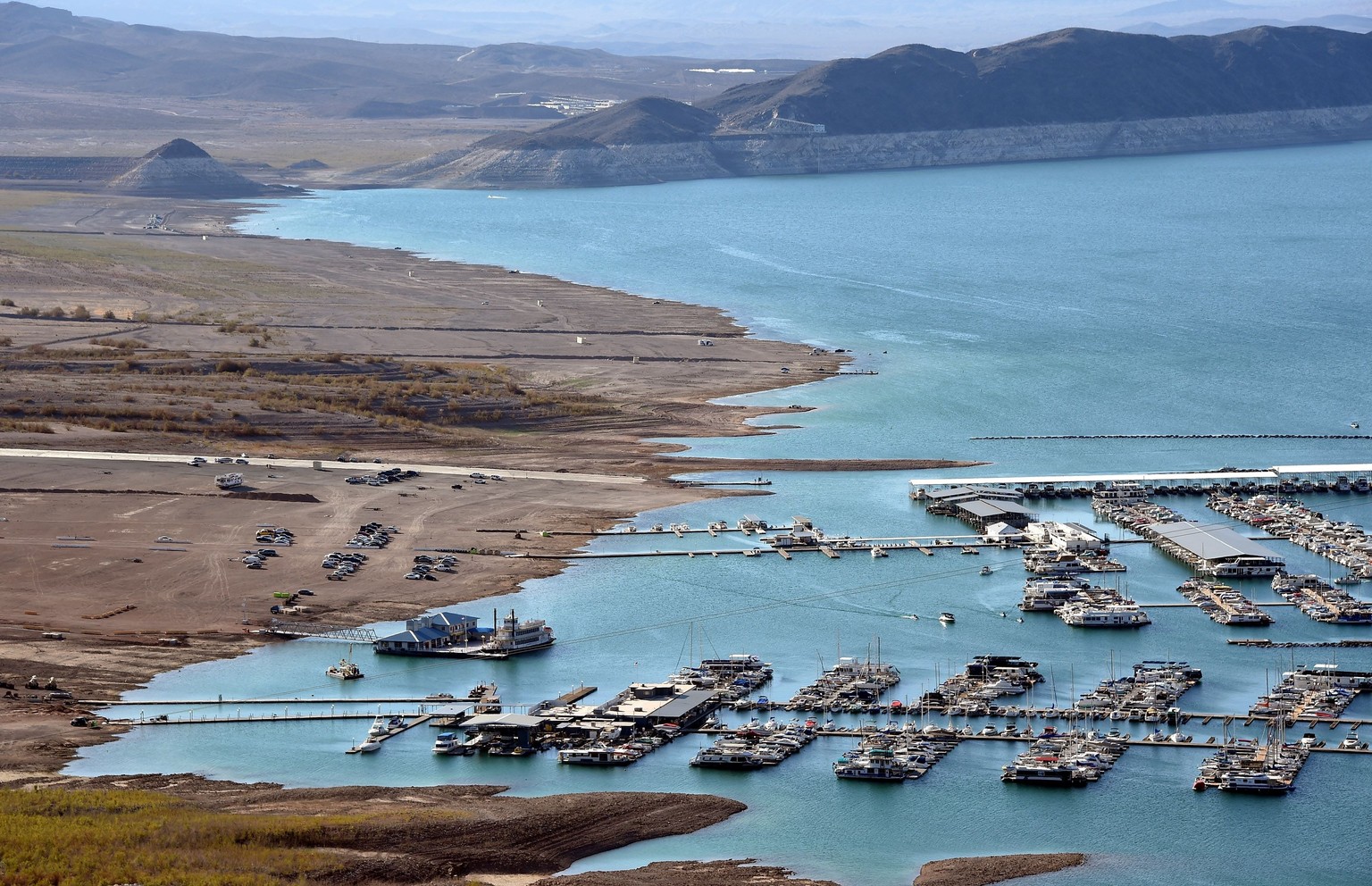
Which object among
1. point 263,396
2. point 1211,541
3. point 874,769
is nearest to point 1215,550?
point 1211,541

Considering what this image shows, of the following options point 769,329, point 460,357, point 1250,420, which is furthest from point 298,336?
point 1250,420

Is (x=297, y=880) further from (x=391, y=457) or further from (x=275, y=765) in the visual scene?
(x=391, y=457)

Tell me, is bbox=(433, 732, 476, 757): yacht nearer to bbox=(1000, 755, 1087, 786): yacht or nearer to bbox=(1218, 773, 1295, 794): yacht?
bbox=(1000, 755, 1087, 786): yacht

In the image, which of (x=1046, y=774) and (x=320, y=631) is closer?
(x=1046, y=774)

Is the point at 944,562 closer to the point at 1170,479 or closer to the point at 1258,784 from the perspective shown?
the point at 1170,479

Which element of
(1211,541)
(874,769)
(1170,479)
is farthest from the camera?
(1170,479)

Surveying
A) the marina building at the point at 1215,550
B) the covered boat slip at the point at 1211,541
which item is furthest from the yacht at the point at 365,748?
the covered boat slip at the point at 1211,541
